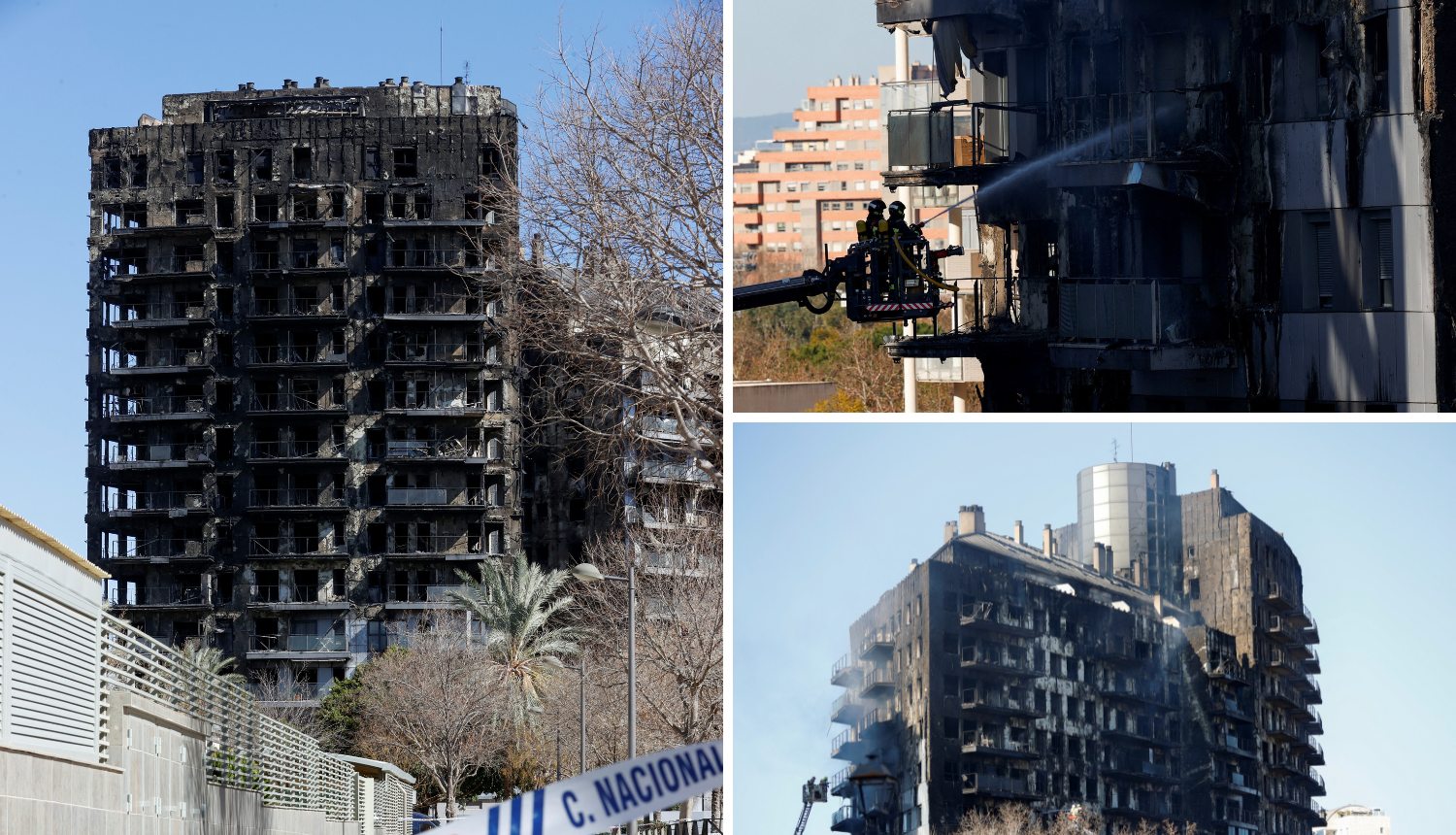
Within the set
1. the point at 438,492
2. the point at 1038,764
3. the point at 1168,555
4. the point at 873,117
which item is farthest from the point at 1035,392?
the point at 873,117

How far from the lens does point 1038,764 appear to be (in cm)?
2277

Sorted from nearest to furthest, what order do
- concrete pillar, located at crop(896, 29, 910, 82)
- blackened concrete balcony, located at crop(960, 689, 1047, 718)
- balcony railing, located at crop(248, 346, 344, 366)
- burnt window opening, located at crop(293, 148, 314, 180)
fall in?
1. blackened concrete balcony, located at crop(960, 689, 1047, 718)
2. concrete pillar, located at crop(896, 29, 910, 82)
3. balcony railing, located at crop(248, 346, 344, 366)
4. burnt window opening, located at crop(293, 148, 314, 180)

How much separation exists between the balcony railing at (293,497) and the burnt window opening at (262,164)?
760 inches

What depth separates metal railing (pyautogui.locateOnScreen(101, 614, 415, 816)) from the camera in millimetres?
16203

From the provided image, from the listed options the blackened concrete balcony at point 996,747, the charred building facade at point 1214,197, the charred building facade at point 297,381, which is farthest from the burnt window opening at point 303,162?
the blackened concrete balcony at point 996,747

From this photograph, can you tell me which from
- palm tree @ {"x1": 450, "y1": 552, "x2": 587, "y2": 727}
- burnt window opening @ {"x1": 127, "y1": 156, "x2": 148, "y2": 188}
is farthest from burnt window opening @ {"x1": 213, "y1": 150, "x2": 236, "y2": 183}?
palm tree @ {"x1": 450, "y1": 552, "x2": 587, "y2": 727}

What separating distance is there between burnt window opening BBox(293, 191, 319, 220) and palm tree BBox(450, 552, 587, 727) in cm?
3232

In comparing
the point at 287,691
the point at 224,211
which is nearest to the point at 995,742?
the point at 287,691

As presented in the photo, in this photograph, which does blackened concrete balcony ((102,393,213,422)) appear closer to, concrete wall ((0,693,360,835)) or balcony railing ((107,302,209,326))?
balcony railing ((107,302,209,326))

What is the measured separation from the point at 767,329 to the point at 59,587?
65110mm

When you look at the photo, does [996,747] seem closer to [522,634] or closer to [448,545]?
[522,634]

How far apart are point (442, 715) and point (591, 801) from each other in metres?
52.7

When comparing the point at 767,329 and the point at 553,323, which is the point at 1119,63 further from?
the point at 767,329

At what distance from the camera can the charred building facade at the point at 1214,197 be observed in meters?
16.6
